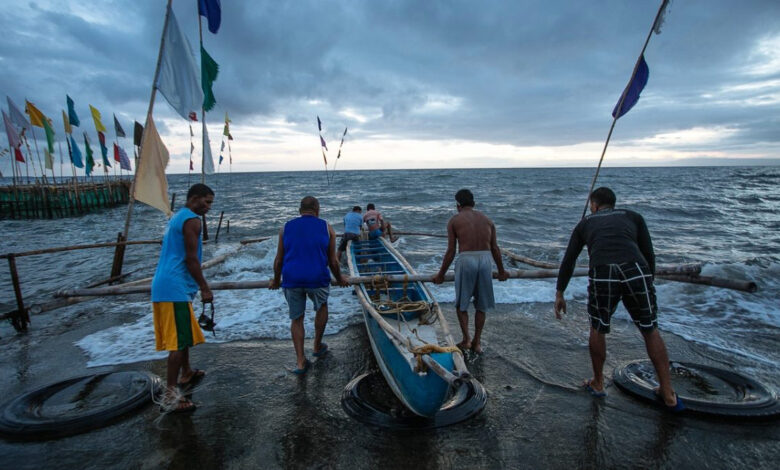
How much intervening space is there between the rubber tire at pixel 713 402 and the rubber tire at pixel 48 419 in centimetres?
525

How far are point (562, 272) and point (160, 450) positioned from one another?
418cm

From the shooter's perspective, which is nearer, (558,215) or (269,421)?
(269,421)

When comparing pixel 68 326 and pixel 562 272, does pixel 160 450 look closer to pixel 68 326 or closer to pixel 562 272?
pixel 562 272

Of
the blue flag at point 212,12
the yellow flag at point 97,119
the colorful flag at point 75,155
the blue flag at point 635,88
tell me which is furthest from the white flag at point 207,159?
the colorful flag at point 75,155

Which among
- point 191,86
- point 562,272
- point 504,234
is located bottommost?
point 504,234

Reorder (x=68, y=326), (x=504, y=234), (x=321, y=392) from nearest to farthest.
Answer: (x=321, y=392)
(x=68, y=326)
(x=504, y=234)

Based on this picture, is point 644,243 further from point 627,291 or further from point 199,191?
Answer: point 199,191

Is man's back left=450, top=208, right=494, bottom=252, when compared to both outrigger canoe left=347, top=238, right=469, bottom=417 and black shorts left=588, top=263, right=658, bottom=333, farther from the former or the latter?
black shorts left=588, top=263, right=658, bottom=333

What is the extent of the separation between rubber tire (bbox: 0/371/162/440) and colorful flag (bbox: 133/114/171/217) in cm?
336

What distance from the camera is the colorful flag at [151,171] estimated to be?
6758 mm

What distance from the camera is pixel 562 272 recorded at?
400 cm

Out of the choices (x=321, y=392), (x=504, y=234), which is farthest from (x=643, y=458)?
(x=504, y=234)

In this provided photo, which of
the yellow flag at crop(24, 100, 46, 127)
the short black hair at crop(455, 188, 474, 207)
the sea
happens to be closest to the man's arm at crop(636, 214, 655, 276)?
the short black hair at crop(455, 188, 474, 207)

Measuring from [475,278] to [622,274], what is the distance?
5.77 feet
